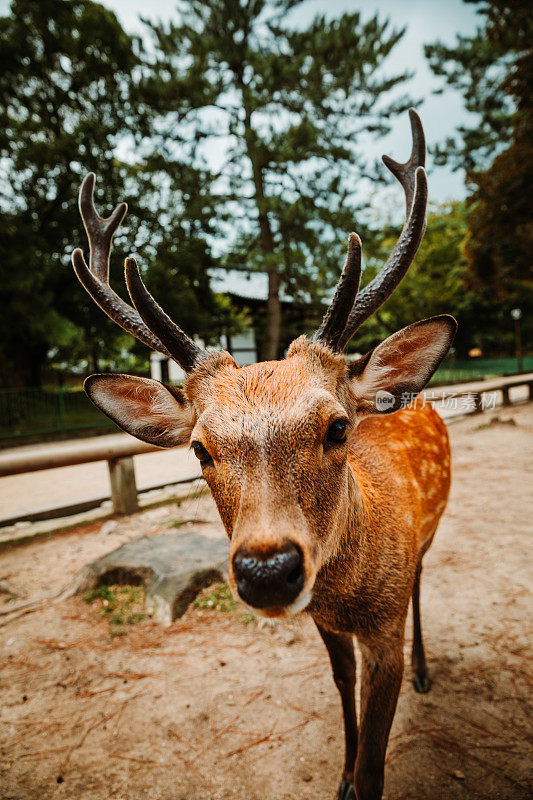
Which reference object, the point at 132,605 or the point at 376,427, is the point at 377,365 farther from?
the point at 132,605

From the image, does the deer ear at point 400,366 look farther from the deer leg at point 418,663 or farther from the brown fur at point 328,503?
the deer leg at point 418,663

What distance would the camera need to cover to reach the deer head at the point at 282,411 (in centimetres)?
109

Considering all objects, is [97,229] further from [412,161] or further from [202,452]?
[412,161]

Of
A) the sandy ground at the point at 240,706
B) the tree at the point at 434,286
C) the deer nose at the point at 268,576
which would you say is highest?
the tree at the point at 434,286

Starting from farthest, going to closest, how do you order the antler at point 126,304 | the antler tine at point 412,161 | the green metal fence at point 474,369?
the green metal fence at point 474,369, the antler tine at point 412,161, the antler at point 126,304

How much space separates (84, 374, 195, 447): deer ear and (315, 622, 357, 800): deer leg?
990 mm

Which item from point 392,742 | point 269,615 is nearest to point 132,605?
point 392,742

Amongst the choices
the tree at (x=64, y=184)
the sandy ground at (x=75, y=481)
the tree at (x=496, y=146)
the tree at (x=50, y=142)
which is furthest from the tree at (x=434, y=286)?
the sandy ground at (x=75, y=481)

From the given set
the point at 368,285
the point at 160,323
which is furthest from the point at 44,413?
the point at 368,285

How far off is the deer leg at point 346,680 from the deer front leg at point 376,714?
26 cm

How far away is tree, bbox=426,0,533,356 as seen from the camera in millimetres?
10930

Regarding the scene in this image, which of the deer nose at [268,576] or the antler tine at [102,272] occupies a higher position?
the antler tine at [102,272]

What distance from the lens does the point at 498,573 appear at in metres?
3.30

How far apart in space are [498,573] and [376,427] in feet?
6.46
